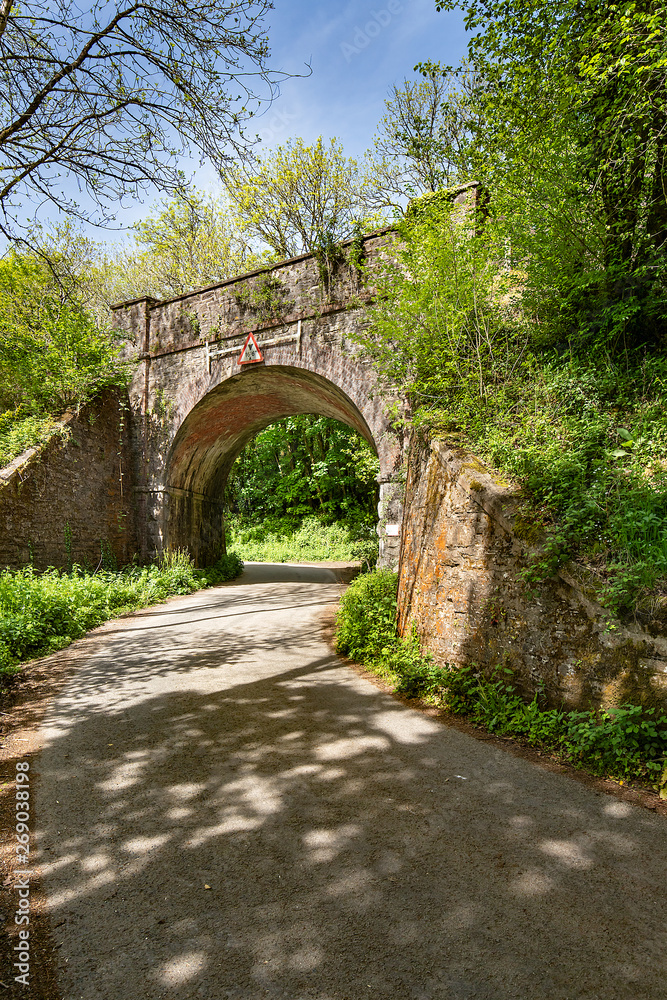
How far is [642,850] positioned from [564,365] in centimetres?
469

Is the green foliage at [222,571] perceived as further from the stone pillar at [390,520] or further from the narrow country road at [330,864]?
the narrow country road at [330,864]

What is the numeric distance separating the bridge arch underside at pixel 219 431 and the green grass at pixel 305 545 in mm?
7029

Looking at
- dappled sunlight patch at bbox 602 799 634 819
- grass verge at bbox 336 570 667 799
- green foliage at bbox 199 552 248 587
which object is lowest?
green foliage at bbox 199 552 248 587

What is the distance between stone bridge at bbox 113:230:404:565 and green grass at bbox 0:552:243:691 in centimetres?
142

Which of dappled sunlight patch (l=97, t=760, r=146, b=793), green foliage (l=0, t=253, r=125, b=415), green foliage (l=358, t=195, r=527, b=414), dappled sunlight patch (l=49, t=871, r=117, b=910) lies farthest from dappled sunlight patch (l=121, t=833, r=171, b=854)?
green foliage (l=0, t=253, r=125, b=415)

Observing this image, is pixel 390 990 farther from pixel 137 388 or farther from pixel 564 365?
pixel 137 388

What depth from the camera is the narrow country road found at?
188 centimetres

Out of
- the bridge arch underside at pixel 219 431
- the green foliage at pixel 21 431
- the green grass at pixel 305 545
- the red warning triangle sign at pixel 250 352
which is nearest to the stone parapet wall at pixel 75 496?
the green foliage at pixel 21 431

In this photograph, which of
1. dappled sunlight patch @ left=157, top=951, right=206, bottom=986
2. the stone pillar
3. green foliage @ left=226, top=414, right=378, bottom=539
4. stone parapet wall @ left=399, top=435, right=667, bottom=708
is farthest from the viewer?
green foliage @ left=226, top=414, right=378, bottom=539

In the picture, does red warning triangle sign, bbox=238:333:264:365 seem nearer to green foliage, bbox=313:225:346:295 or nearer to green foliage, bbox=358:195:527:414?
green foliage, bbox=313:225:346:295

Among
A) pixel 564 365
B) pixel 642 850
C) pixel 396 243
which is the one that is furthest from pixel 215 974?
pixel 396 243

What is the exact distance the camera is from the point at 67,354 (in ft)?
38.9

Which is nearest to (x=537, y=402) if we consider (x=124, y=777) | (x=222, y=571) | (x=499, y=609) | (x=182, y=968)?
(x=499, y=609)

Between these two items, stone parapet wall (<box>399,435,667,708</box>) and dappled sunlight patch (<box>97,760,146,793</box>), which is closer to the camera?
dappled sunlight patch (<box>97,760,146,793</box>)
